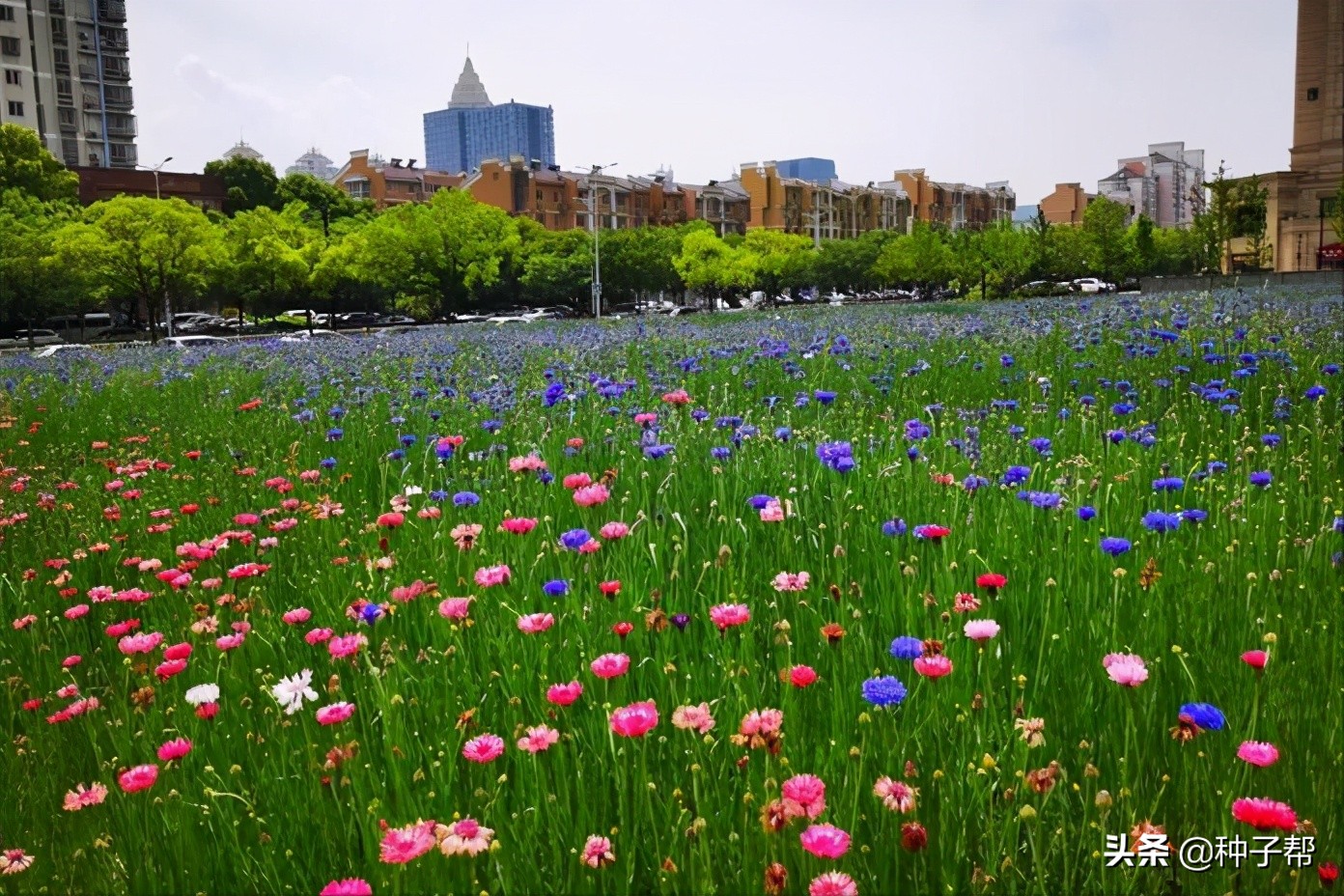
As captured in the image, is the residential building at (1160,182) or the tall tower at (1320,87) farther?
the residential building at (1160,182)

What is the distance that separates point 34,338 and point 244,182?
91.4 ft

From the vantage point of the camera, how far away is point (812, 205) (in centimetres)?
10481

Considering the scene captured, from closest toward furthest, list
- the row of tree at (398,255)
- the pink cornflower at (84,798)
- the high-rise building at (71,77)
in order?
1. the pink cornflower at (84,798)
2. the row of tree at (398,255)
3. the high-rise building at (71,77)

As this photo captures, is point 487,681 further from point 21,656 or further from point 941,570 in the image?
point 21,656

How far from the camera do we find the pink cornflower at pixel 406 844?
138 cm

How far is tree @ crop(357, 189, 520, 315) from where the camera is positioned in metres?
42.6

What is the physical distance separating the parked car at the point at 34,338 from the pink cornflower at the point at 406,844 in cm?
4225

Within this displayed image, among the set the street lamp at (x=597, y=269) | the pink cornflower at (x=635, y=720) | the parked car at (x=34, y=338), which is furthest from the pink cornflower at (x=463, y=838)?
the parked car at (x=34, y=338)

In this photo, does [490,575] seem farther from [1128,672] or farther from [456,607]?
[1128,672]

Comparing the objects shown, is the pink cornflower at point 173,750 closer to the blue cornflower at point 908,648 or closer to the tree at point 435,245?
the blue cornflower at point 908,648

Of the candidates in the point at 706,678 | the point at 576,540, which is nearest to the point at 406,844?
the point at 706,678

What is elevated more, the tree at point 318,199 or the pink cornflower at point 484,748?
the tree at point 318,199

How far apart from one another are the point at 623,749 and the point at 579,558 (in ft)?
3.58

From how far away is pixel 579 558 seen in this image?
9.77 ft
